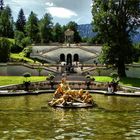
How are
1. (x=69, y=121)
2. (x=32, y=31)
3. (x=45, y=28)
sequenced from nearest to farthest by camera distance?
(x=69, y=121), (x=45, y=28), (x=32, y=31)

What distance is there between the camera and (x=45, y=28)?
141875 mm

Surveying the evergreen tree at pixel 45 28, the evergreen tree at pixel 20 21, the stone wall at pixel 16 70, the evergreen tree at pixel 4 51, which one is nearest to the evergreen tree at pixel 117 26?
the stone wall at pixel 16 70

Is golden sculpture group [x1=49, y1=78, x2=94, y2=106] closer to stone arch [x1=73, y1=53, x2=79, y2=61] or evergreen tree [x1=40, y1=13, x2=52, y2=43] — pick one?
stone arch [x1=73, y1=53, x2=79, y2=61]

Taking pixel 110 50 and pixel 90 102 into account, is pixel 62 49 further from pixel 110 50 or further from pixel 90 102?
pixel 90 102

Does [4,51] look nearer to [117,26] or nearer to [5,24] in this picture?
[117,26]

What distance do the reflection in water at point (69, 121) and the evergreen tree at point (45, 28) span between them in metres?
101

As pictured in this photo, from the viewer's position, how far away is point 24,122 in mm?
29219

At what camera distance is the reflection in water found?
81.6 feet

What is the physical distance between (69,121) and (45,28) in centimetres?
11330

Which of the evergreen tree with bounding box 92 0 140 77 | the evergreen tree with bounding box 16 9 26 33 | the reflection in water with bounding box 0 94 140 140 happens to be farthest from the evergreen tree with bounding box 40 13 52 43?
the reflection in water with bounding box 0 94 140 140

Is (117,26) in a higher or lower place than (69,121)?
higher

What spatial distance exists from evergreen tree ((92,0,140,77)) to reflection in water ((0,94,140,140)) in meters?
25.9

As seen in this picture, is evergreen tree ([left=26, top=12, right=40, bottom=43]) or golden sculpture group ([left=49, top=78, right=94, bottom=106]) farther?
evergreen tree ([left=26, top=12, right=40, bottom=43])

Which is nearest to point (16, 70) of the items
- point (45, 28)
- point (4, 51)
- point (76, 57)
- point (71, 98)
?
point (4, 51)
